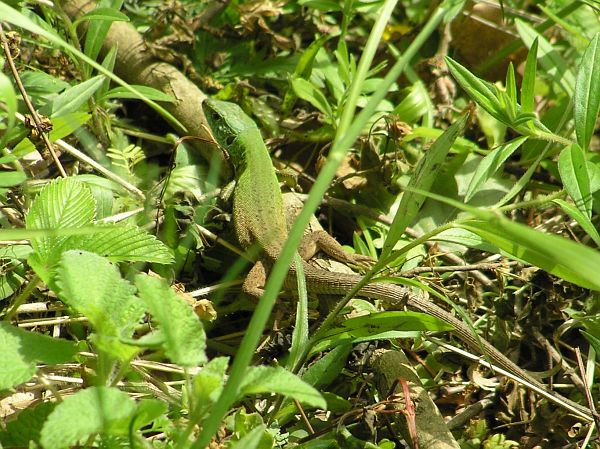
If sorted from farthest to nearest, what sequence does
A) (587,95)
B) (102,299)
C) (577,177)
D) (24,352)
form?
(587,95), (577,177), (24,352), (102,299)

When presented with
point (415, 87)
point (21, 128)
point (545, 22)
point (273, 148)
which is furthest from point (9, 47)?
point (545, 22)

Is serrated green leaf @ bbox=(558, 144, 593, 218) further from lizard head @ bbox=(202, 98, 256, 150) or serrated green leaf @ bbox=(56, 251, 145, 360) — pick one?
lizard head @ bbox=(202, 98, 256, 150)

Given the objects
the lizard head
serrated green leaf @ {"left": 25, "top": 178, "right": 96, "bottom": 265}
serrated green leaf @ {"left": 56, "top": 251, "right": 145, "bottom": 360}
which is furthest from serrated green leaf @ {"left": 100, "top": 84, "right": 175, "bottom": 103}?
serrated green leaf @ {"left": 56, "top": 251, "right": 145, "bottom": 360}

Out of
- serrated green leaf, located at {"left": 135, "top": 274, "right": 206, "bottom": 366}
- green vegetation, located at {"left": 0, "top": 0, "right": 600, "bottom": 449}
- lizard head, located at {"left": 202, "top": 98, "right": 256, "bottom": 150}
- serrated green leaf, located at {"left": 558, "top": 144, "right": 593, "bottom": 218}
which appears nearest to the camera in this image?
serrated green leaf, located at {"left": 135, "top": 274, "right": 206, "bottom": 366}

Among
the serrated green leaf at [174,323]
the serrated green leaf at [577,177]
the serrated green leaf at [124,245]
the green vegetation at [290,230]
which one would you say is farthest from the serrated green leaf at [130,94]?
the serrated green leaf at [577,177]

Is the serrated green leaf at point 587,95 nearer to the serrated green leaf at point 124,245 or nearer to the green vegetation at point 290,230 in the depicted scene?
the green vegetation at point 290,230

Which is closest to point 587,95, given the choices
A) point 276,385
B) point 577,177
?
point 577,177

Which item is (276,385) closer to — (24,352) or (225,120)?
(24,352)
